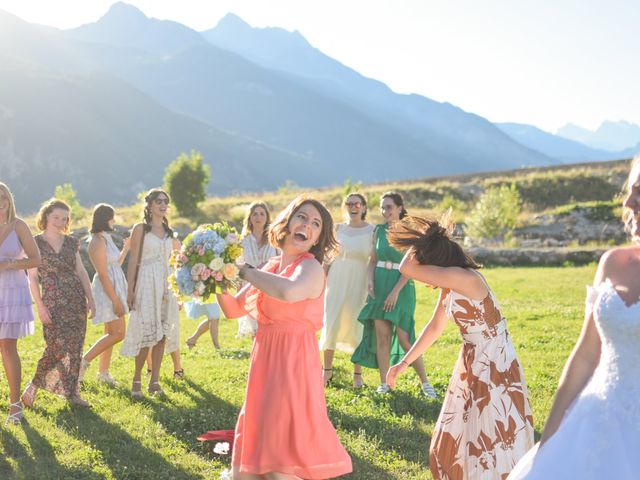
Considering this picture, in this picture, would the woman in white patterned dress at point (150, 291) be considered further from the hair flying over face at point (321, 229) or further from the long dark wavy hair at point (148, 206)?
the hair flying over face at point (321, 229)

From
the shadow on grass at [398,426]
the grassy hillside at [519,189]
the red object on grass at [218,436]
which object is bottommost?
the red object on grass at [218,436]

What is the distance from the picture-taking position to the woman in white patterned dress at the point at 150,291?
373 inches

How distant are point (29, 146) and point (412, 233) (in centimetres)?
16747

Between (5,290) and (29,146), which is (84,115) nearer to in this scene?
(29,146)

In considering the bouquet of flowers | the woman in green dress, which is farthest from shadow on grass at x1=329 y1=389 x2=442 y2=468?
the bouquet of flowers

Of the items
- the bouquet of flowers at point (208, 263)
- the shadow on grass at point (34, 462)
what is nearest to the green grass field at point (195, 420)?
the shadow on grass at point (34, 462)

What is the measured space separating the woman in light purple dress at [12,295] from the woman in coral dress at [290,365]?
4.02 meters

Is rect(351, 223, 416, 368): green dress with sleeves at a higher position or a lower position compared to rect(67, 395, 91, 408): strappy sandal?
higher

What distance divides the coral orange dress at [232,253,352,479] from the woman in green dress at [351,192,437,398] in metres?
4.49

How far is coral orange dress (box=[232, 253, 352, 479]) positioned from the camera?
4910 millimetres

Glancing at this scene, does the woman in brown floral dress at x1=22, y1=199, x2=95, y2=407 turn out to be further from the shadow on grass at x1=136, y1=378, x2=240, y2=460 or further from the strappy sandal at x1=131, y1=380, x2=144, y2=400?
the shadow on grass at x1=136, y1=378, x2=240, y2=460

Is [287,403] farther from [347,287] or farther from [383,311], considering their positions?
[347,287]

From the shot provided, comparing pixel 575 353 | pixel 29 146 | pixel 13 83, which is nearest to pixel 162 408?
pixel 575 353

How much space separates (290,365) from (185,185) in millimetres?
38558
